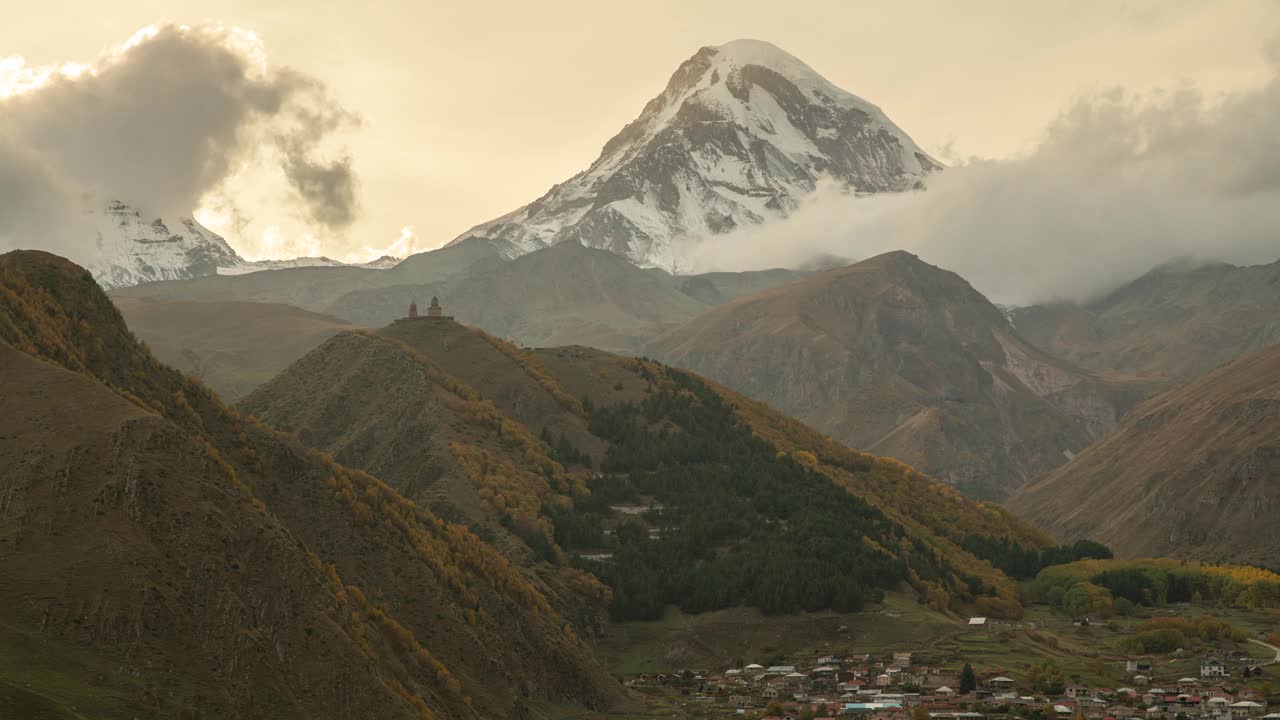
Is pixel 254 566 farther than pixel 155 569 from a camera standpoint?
Yes

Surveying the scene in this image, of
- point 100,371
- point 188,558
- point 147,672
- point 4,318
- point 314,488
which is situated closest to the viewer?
point 147,672

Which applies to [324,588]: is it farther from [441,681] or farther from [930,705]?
[930,705]

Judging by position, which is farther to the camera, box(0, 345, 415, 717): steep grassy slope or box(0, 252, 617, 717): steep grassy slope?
box(0, 252, 617, 717): steep grassy slope

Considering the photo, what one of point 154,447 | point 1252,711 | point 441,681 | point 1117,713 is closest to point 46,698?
point 154,447

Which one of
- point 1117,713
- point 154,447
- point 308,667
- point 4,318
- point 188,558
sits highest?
point 4,318

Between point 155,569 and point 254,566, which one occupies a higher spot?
point 155,569

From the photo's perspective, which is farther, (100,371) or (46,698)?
(100,371)

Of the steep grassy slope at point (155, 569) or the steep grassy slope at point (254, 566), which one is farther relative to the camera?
the steep grassy slope at point (254, 566)

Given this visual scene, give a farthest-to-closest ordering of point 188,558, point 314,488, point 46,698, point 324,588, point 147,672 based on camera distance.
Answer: point 314,488, point 324,588, point 188,558, point 147,672, point 46,698
